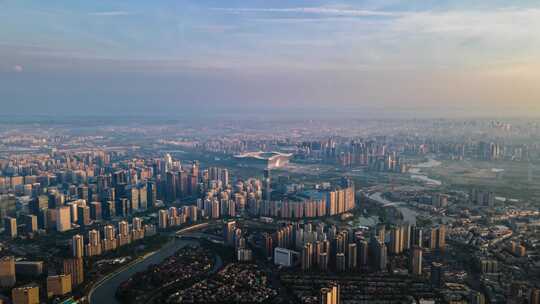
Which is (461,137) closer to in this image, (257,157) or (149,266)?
(257,157)

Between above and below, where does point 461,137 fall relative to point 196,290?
above

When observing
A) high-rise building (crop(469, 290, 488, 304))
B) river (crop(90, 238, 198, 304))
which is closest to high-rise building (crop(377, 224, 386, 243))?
high-rise building (crop(469, 290, 488, 304))

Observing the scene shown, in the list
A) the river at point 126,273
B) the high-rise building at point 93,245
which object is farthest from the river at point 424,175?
the high-rise building at point 93,245

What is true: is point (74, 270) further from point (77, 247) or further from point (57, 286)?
point (77, 247)

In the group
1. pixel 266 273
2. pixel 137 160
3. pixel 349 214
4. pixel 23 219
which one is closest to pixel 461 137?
pixel 349 214

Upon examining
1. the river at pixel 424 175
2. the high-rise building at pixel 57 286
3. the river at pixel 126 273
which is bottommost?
the river at pixel 126 273

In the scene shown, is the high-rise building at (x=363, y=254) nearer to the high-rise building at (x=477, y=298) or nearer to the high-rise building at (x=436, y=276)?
the high-rise building at (x=436, y=276)

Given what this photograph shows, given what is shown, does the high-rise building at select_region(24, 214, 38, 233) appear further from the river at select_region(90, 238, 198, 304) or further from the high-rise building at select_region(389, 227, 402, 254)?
the high-rise building at select_region(389, 227, 402, 254)
